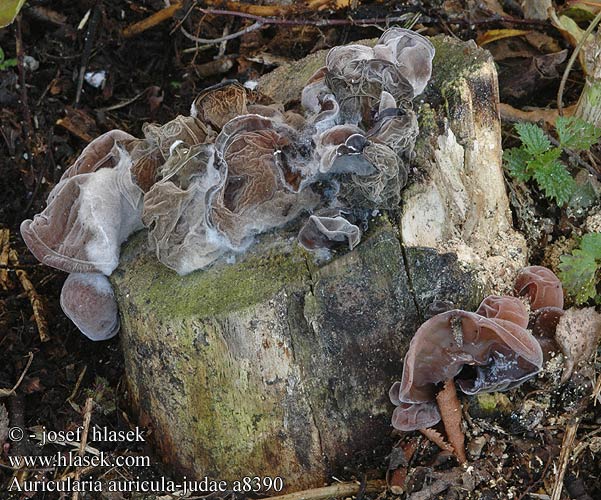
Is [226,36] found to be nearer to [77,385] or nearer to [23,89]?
[23,89]

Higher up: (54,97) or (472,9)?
(472,9)

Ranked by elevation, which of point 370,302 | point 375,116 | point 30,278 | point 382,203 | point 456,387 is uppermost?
point 375,116

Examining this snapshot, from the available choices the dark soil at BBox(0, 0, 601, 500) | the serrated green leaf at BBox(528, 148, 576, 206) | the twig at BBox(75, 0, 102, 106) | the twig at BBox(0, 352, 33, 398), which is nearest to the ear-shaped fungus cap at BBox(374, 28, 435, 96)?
the serrated green leaf at BBox(528, 148, 576, 206)

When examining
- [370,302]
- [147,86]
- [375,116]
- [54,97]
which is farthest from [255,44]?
[370,302]

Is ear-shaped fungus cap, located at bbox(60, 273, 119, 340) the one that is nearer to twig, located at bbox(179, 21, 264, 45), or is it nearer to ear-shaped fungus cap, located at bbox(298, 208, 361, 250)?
ear-shaped fungus cap, located at bbox(298, 208, 361, 250)

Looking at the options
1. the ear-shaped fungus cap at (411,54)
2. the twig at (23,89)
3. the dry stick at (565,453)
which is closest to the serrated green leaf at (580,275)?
the dry stick at (565,453)

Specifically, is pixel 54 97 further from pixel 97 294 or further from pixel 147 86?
pixel 97 294

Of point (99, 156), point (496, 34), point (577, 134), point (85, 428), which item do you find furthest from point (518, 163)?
point (85, 428)
